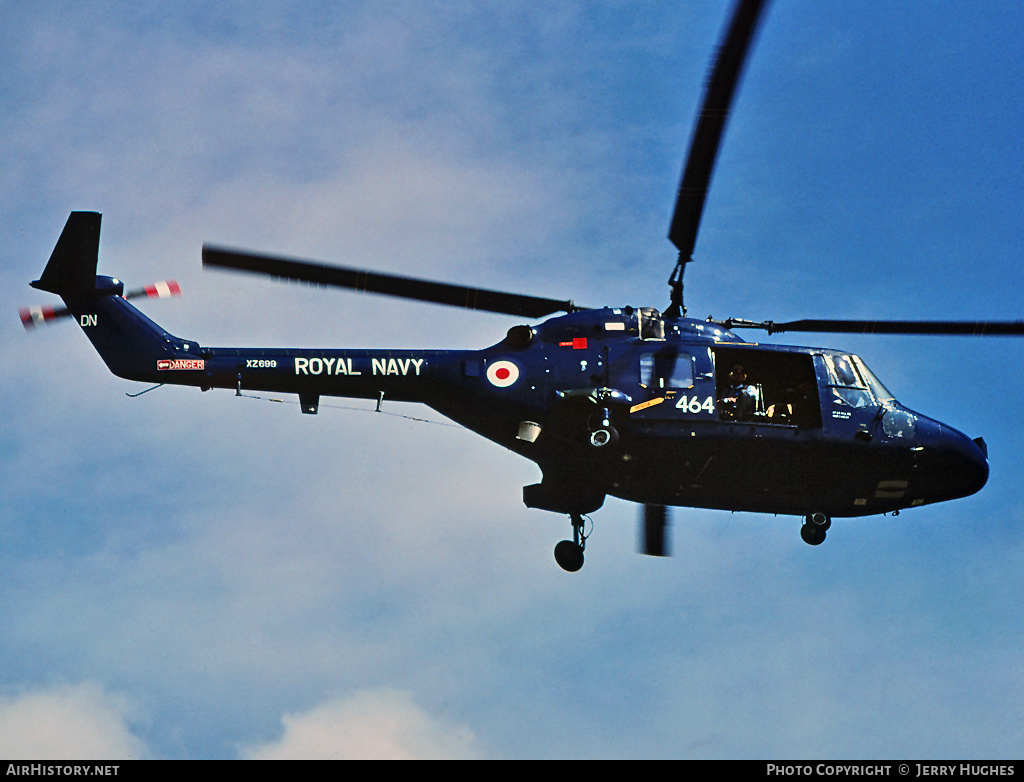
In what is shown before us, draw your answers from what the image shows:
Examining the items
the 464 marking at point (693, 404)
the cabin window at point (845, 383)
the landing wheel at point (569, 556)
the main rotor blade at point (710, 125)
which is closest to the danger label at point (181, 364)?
the landing wheel at point (569, 556)

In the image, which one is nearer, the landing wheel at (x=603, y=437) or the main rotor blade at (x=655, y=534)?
the landing wheel at (x=603, y=437)

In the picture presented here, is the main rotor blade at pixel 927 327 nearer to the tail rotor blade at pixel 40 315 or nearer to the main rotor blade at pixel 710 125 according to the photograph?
the main rotor blade at pixel 710 125

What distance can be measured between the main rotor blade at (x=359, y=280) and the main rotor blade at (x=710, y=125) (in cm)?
430

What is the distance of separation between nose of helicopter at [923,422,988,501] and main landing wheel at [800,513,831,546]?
2.57 m

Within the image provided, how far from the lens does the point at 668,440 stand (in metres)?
24.0

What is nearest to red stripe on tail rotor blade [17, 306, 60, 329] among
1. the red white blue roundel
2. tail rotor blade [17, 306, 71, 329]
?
tail rotor blade [17, 306, 71, 329]

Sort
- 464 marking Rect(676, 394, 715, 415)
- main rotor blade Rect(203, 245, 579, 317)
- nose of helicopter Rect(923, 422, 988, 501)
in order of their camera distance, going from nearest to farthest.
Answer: main rotor blade Rect(203, 245, 579, 317) → 464 marking Rect(676, 394, 715, 415) → nose of helicopter Rect(923, 422, 988, 501)

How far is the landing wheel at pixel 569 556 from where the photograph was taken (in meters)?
26.0

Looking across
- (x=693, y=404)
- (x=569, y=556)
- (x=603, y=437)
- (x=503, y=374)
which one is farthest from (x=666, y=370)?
(x=569, y=556)

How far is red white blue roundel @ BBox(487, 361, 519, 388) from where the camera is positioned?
24.7 metres

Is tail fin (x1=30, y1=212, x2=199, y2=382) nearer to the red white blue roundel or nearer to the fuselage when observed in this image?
the fuselage

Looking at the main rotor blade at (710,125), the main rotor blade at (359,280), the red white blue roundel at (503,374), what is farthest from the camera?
the red white blue roundel at (503,374)

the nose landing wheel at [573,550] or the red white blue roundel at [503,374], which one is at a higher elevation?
the red white blue roundel at [503,374]
